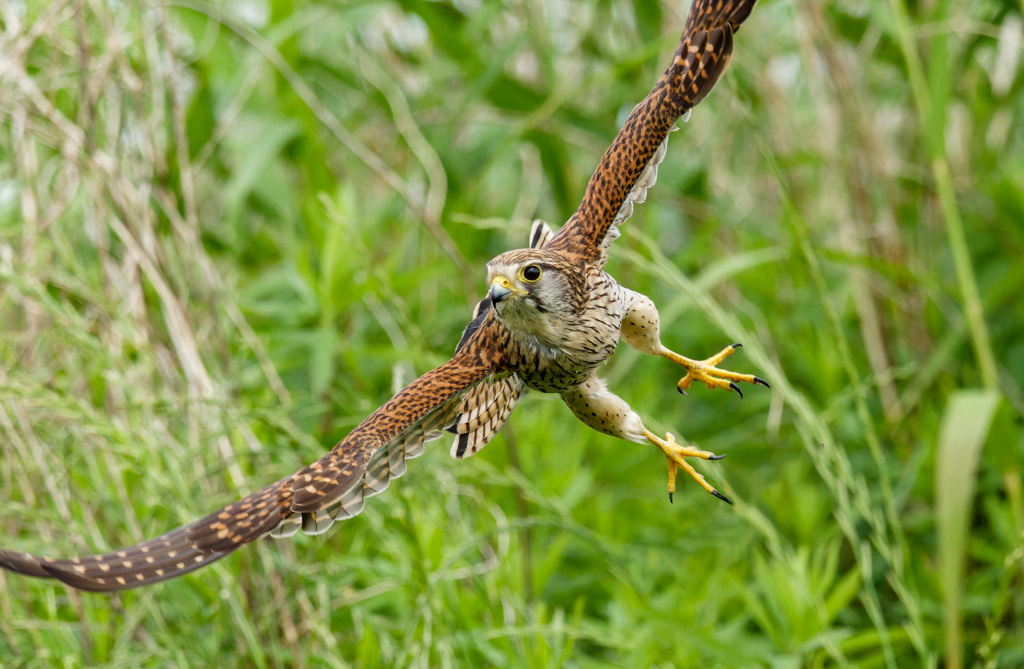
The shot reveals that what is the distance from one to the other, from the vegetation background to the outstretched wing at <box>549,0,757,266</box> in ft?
1.22

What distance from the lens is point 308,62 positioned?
2766 millimetres

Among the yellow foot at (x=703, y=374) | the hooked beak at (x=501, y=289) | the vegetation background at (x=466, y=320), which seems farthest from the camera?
the vegetation background at (x=466, y=320)

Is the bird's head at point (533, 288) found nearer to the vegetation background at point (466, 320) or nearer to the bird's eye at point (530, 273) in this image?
the bird's eye at point (530, 273)

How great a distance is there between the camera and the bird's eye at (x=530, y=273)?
1.99 feet

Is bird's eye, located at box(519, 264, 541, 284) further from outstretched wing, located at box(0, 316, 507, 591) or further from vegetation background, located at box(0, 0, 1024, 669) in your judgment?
vegetation background, located at box(0, 0, 1024, 669)

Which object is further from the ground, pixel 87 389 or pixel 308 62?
pixel 308 62

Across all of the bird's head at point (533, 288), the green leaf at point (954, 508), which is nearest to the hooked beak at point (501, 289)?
the bird's head at point (533, 288)

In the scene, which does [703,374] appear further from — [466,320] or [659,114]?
[466,320]

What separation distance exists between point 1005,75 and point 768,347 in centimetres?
148

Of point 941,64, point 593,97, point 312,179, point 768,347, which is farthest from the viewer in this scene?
point 593,97

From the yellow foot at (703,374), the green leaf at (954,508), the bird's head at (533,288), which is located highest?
the bird's head at (533,288)

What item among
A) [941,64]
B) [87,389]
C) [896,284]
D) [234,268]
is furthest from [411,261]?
[941,64]

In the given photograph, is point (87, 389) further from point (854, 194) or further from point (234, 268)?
point (854, 194)

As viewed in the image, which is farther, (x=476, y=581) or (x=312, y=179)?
(x=312, y=179)
